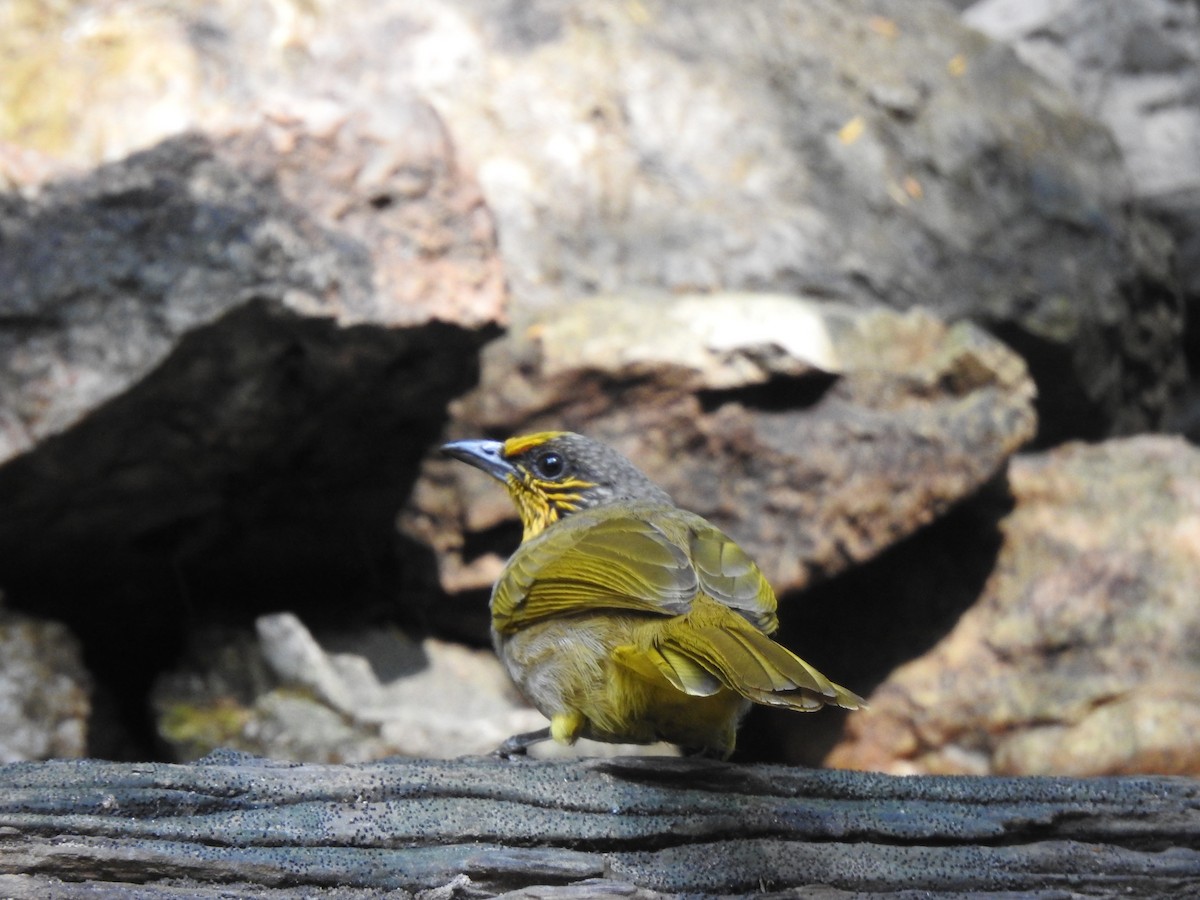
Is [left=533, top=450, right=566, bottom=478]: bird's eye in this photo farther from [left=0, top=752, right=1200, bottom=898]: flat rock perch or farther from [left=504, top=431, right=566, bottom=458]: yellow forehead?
[left=0, top=752, right=1200, bottom=898]: flat rock perch

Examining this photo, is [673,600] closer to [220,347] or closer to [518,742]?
[518,742]

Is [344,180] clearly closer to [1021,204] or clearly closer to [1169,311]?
[1021,204]

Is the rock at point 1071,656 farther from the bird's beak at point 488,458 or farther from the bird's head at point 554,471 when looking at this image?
the bird's beak at point 488,458

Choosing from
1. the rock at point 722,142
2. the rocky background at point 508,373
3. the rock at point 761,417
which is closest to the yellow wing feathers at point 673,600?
the rock at point 761,417

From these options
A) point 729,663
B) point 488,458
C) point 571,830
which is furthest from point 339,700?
point 729,663

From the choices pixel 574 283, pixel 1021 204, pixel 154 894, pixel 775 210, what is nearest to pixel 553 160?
pixel 574 283
